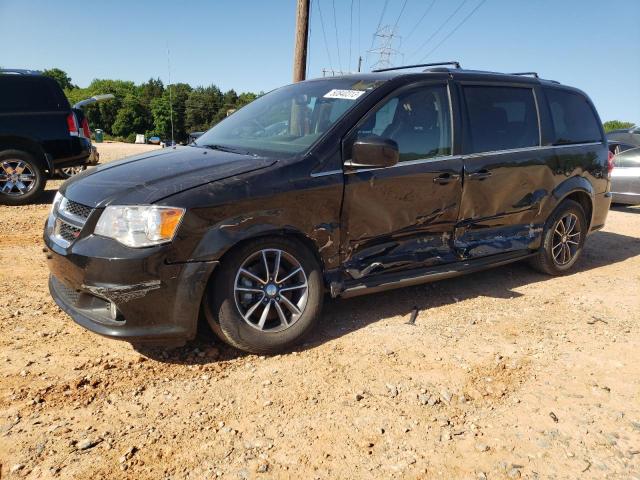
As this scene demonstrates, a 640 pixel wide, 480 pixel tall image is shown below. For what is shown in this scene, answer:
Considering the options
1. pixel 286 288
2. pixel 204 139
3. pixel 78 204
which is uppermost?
pixel 204 139

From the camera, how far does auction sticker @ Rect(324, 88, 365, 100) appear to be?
12.4 feet

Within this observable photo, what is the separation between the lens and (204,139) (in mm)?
4340

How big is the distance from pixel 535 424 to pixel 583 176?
3.44 metres

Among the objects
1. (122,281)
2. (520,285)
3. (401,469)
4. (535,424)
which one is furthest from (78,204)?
(520,285)

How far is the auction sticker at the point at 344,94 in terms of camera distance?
3.79m

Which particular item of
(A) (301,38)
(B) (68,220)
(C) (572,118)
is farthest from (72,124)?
(C) (572,118)

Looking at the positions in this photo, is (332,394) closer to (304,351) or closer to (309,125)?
(304,351)

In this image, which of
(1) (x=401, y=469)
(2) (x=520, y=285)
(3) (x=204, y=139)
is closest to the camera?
(1) (x=401, y=469)

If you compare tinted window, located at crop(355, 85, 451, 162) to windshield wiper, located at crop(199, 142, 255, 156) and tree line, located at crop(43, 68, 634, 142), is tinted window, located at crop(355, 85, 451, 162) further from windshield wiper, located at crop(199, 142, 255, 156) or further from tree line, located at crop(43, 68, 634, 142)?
tree line, located at crop(43, 68, 634, 142)

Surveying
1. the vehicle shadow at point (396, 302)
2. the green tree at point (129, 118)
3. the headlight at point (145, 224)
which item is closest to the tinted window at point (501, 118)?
the vehicle shadow at point (396, 302)

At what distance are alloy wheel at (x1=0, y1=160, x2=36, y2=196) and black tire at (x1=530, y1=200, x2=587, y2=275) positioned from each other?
733 centimetres

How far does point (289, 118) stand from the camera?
13.3ft

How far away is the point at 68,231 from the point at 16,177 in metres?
5.75

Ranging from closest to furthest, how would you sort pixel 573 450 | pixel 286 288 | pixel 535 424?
1. pixel 573 450
2. pixel 535 424
3. pixel 286 288
